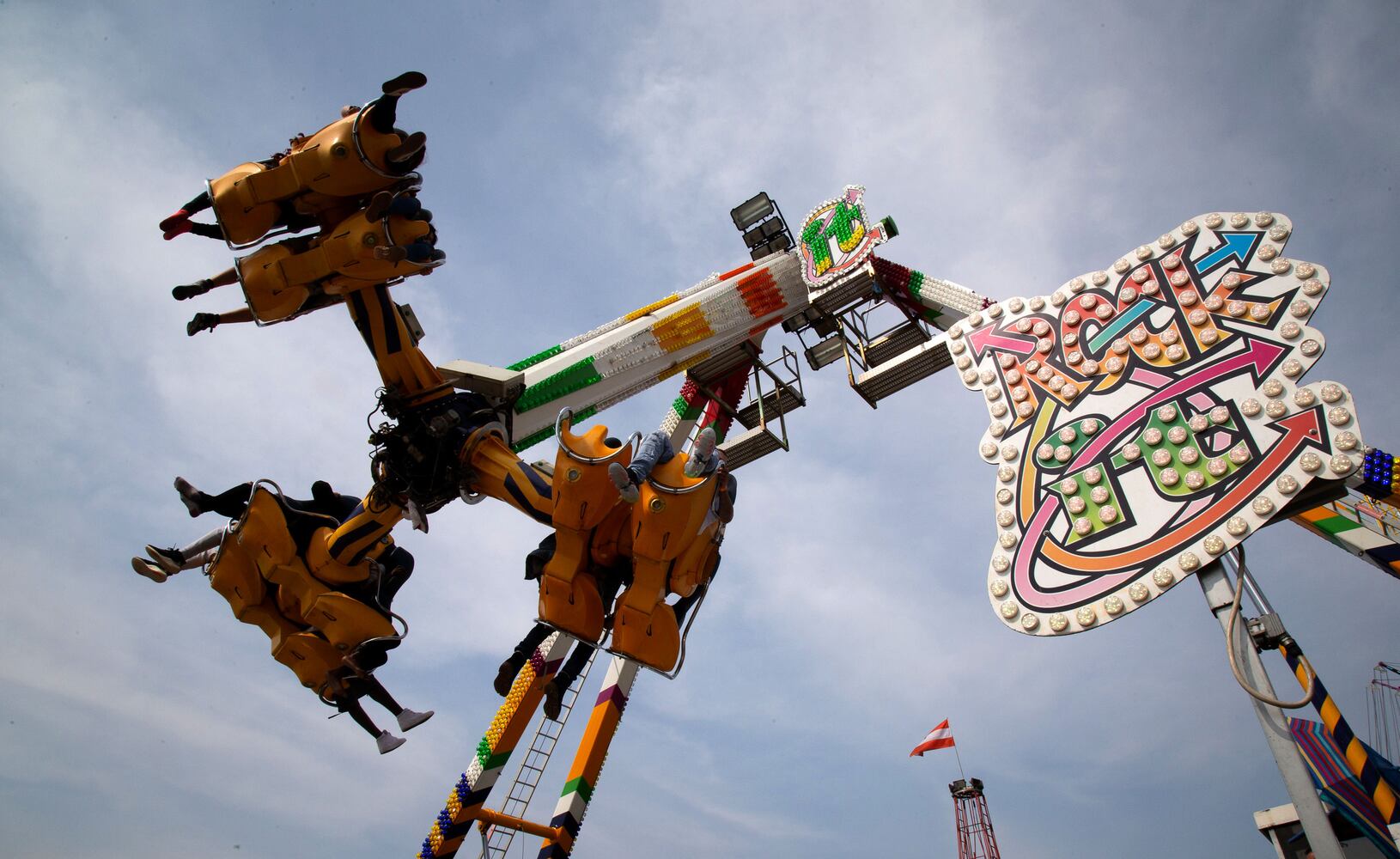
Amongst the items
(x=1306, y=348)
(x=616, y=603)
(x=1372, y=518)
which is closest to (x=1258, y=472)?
(x=1306, y=348)

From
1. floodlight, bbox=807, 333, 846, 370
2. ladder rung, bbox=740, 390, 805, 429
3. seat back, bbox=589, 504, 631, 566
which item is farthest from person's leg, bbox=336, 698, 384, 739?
floodlight, bbox=807, 333, 846, 370

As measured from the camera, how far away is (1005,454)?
7207 mm

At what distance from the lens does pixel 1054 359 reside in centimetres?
751

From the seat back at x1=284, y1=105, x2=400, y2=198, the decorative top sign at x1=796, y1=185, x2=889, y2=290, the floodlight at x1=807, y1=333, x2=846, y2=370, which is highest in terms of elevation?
the decorative top sign at x1=796, y1=185, x2=889, y2=290

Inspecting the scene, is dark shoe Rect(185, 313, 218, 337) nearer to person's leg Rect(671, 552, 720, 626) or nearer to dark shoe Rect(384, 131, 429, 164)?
dark shoe Rect(384, 131, 429, 164)

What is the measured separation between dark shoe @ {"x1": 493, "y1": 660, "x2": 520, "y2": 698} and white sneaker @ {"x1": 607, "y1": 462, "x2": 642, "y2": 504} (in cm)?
219

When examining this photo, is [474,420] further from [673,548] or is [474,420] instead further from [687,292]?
[687,292]

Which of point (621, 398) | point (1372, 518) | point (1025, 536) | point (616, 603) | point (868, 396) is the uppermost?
point (868, 396)

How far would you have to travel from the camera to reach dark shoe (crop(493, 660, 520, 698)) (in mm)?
8039

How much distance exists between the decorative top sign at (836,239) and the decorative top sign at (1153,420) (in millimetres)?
3101

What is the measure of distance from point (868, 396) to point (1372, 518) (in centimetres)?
460

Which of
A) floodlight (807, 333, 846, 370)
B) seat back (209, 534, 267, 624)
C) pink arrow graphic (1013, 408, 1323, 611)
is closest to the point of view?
pink arrow graphic (1013, 408, 1323, 611)

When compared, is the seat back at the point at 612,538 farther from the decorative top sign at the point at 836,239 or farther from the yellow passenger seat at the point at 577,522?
the decorative top sign at the point at 836,239

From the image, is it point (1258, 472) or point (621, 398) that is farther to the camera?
point (621, 398)
